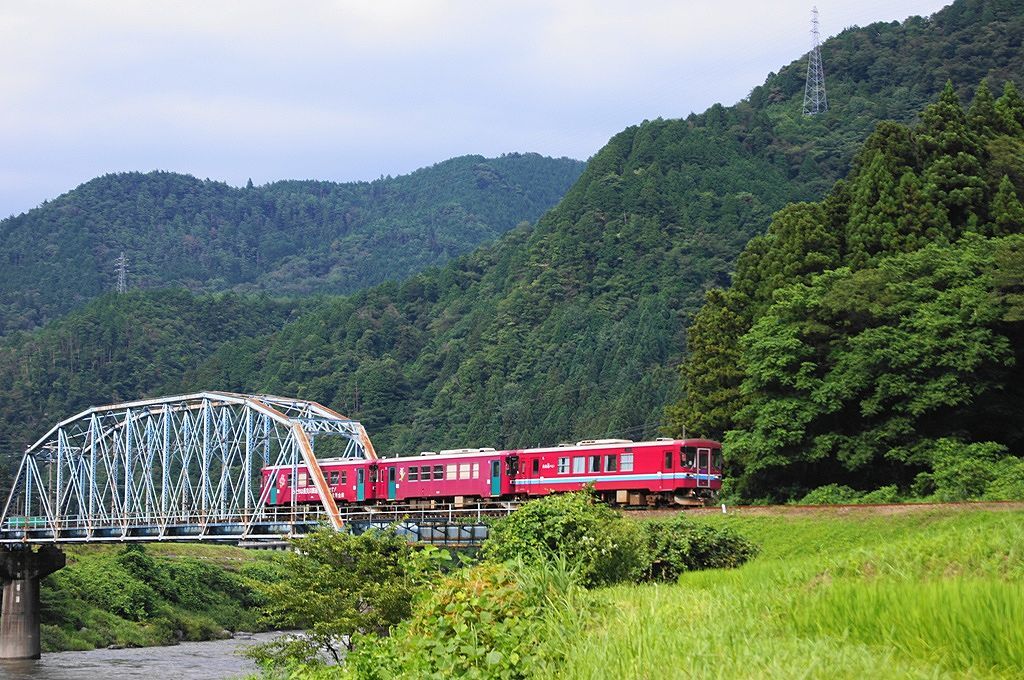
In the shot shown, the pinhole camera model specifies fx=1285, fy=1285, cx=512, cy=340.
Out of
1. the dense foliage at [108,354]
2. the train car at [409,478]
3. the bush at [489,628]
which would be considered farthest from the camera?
the dense foliage at [108,354]

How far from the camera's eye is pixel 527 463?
52.0m

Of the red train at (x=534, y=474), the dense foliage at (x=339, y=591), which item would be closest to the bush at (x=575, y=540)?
the dense foliage at (x=339, y=591)

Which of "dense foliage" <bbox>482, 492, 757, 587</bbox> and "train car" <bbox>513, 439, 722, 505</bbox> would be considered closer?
"dense foliage" <bbox>482, 492, 757, 587</bbox>

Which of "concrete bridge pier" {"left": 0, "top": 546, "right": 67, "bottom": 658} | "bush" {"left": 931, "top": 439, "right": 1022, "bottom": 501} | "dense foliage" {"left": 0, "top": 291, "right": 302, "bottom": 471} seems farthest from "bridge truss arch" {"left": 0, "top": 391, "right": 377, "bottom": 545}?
"dense foliage" {"left": 0, "top": 291, "right": 302, "bottom": 471}

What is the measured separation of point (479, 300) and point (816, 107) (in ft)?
156

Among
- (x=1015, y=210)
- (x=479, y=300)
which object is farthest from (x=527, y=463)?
(x=479, y=300)

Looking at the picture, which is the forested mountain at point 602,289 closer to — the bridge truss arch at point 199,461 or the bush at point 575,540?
the bridge truss arch at point 199,461

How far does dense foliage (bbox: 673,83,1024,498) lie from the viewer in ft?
142

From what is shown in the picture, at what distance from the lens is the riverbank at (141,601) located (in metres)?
61.7

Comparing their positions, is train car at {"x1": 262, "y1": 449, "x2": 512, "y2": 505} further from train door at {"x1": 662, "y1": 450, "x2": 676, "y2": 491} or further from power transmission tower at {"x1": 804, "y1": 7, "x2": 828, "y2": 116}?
power transmission tower at {"x1": 804, "y1": 7, "x2": 828, "y2": 116}

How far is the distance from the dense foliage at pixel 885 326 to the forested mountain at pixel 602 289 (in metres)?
42.5

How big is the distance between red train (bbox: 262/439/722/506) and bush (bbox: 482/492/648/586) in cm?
2001

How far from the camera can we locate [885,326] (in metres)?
44.8

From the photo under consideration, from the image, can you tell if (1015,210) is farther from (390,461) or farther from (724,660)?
(724,660)
